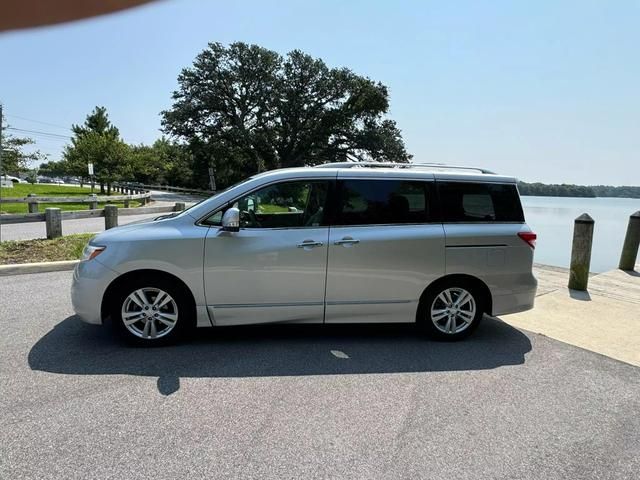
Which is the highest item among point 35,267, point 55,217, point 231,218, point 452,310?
point 231,218

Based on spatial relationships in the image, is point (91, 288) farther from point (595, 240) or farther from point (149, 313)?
point (595, 240)

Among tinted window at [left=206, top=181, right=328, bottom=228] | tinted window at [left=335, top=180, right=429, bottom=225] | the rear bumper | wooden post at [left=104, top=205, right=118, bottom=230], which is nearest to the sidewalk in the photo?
the rear bumper

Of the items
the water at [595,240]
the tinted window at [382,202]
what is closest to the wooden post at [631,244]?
the water at [595,240]

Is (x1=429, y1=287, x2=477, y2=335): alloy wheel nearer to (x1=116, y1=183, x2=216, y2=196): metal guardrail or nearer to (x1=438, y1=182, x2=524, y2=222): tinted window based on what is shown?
(x1=438, y1=182, x2=524, y2=222): tinted window

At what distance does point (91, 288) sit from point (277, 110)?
Result: 45373 mm

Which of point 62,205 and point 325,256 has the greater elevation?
point 325,256

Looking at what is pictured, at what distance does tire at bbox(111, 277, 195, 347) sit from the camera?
14.0ft

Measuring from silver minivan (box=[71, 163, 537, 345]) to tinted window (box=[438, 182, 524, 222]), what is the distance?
0.5 inches

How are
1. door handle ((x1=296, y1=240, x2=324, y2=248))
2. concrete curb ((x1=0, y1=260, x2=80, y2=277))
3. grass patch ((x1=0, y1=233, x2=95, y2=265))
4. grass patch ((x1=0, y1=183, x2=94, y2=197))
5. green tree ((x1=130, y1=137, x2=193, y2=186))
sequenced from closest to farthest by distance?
door handle ((x1=296, y1=240, x2=324, y2=248)) → concrete curb ((x1=0, y1=260, x2=80, y2=277)) → grass patch ((x1=0, y1=233, x2=95, y2=265)) → grass patch ((x1=0, y1=183, x2=94, y2=197)) → green tree ((x1=130, y1=137, x2=193, y2=186))

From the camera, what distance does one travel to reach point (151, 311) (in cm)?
430

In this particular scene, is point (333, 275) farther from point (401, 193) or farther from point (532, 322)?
point (532, 322)

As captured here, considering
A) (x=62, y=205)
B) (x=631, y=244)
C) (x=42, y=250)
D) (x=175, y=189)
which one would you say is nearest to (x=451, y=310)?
(x=631, y=244)

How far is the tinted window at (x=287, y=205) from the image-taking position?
4.54 meters

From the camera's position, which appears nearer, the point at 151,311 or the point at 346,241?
the point at 151,311
